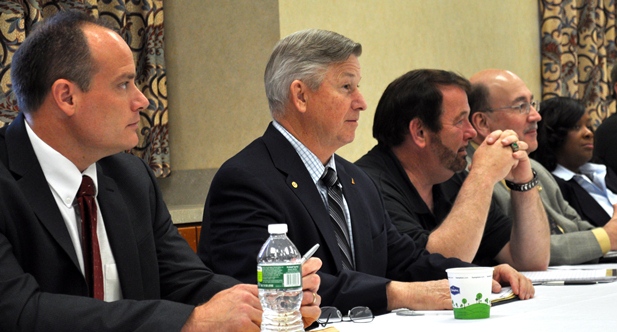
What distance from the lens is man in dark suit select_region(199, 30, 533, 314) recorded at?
212 cm

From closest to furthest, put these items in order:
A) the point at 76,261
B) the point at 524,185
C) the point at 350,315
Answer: the point at 76,261, the point at 350,315, the point at 524,185

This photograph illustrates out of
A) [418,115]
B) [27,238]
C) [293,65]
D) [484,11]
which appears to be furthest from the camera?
[484,11]

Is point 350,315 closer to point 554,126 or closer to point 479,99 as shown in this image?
point 479,99

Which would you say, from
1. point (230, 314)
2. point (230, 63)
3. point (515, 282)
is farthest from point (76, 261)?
point (230, 63)

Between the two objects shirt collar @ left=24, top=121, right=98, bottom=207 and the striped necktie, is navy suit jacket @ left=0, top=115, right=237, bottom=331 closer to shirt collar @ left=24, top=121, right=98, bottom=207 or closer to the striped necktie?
shirt collar @ left=24, top=121, right=98, bottom=207

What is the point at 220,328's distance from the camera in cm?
162

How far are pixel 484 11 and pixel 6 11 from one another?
3602mm

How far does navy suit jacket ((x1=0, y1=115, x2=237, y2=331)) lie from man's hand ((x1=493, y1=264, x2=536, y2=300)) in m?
0.74

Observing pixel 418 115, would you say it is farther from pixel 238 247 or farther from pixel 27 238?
pixel 27 238

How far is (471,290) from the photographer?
1851mm

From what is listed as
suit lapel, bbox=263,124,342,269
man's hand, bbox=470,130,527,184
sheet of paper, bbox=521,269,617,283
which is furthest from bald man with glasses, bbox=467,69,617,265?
suit lapel, bbox=263,124,342,269

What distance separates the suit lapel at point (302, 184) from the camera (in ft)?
7.59

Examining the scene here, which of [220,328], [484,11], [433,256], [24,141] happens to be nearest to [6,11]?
[24,141]

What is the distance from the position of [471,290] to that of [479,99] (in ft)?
6.42
